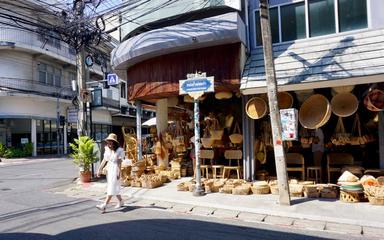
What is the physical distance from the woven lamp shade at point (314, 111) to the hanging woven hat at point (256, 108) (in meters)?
1.09

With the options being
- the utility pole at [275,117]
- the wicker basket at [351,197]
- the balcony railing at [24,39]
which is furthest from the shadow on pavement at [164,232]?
the balcony railing at [24,39]

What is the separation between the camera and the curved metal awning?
417 inches

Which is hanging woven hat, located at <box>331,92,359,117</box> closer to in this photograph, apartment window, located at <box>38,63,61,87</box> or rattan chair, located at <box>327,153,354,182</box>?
rattan chair, located at <box>327,153,354,182</box>

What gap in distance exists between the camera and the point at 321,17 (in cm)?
1103

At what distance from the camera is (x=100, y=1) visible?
1469 cm

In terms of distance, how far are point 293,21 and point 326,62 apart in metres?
2.28

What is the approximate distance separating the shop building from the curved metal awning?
1220 millimetres

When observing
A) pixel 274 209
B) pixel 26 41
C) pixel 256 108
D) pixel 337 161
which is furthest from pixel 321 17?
pixel 26 41

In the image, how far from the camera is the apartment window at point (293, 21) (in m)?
11.3

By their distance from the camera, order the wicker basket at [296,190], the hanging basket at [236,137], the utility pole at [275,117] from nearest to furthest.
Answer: the utility pole at [275,117] → the wicker basket at [296,190] → the hanging basket at [236,137]

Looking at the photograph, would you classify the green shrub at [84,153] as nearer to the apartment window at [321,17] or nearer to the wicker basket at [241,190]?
the wicker basket at [241,190]

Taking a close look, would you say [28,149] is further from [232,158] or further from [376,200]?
[376,200]

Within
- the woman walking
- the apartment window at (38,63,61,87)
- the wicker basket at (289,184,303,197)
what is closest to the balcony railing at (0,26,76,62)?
the apartment window at (38,63,61,87)

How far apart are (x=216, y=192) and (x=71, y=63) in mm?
28320
